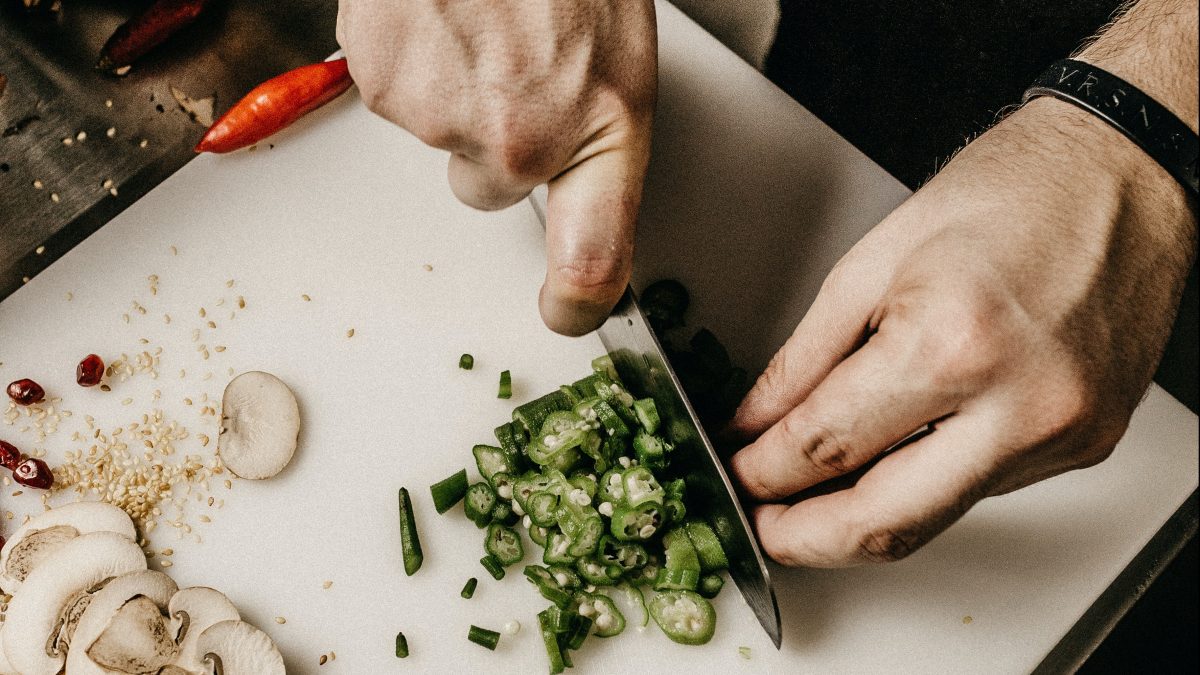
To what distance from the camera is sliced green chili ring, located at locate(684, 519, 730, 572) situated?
1633 millimetres

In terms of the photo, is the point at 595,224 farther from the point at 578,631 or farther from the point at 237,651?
the point at 237,651

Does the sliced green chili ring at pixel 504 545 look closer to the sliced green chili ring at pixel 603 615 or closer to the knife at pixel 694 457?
the sliced green chili ring at pixel 603 615

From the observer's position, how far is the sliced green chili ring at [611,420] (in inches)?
65.5

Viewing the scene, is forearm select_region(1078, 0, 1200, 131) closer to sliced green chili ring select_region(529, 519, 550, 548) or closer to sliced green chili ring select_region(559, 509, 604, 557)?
sliced green chili ring select_region(559, 509, 604, 557)

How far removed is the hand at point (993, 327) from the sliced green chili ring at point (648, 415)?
1.02 feet

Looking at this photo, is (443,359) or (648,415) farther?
(443,359)

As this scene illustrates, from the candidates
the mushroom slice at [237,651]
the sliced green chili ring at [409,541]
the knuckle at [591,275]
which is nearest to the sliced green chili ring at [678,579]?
the sliced green chili ring at [409,541]

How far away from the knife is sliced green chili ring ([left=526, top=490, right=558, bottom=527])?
250mm

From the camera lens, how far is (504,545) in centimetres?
171

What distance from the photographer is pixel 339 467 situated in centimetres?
180

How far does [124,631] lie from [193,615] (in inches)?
4.6

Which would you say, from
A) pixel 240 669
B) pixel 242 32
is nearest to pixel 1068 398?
pixel 240 669

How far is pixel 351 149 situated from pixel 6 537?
1.10 meters

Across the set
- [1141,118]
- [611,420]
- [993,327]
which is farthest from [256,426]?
[1141,118]
